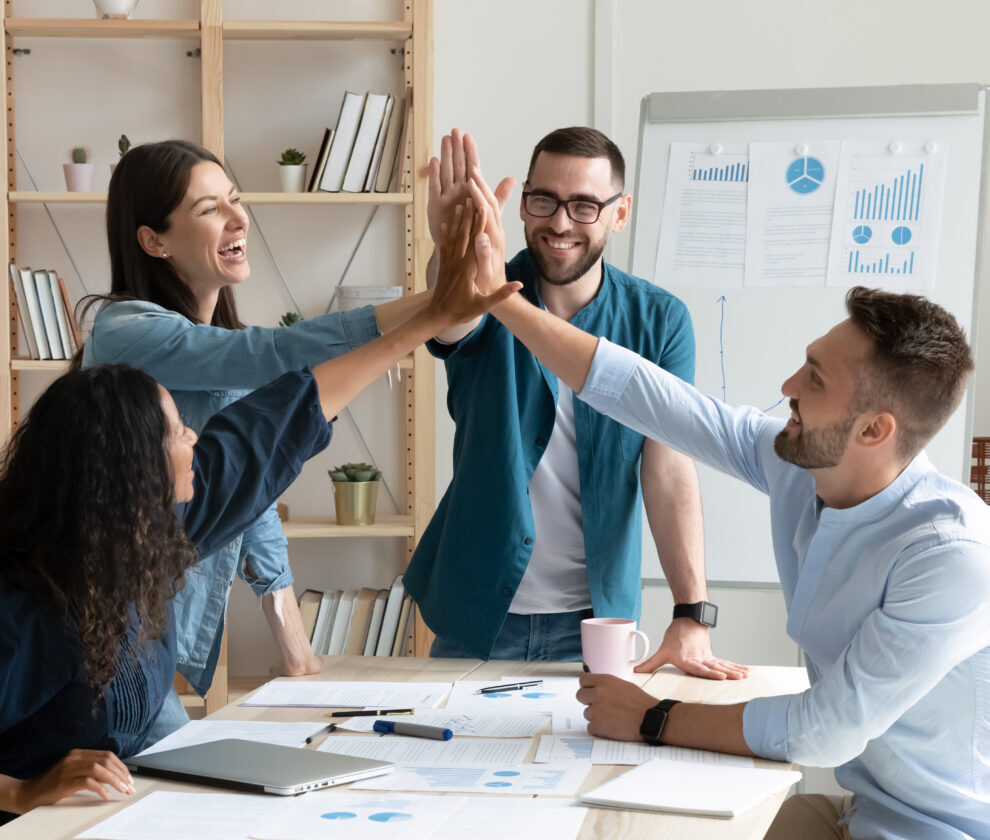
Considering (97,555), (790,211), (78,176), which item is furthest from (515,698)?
(78,176)

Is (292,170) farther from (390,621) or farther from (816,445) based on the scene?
(816,445)

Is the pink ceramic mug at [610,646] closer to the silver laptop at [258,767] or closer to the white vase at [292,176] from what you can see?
the silver laptop at [258,767]

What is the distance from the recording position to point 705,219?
2.78 m

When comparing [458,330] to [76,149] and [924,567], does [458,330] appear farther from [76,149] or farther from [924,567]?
[76,149]

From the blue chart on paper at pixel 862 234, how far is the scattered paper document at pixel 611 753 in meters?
1.70

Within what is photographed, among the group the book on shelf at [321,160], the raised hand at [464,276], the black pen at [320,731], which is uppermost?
the book on shelf at [321,160]

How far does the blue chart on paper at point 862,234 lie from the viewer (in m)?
2.69

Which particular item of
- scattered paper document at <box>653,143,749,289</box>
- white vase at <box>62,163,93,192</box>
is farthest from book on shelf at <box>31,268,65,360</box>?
scattered paper document at <box>653,143,749,289</box>

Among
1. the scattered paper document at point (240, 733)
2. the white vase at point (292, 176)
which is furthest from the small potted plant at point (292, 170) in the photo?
the scattered paper document at point (240, 733)

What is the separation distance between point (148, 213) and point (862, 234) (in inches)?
67.2

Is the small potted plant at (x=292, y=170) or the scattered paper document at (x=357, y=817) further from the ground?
the small potted plant at (x=292, y=170)

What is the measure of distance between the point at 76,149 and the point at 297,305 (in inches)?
29.0

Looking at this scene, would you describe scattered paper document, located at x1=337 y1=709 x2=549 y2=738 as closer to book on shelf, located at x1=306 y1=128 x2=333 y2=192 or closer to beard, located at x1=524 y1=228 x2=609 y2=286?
beard, located at x1=524 y1=228 x2=609 y2=286

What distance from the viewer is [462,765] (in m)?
1.25
